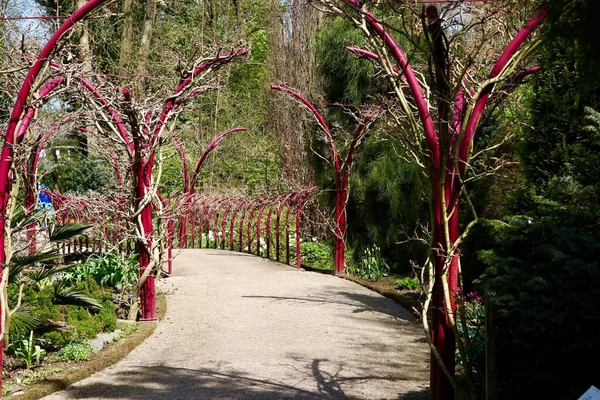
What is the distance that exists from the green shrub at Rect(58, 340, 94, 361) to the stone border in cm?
6

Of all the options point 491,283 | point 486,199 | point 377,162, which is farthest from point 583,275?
point 377,162

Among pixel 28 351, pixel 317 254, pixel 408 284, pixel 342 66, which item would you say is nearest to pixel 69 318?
pixel 28 351

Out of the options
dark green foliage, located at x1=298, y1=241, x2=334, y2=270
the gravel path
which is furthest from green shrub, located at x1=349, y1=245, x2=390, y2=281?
dark green foliage, located at x1=298, y1=241, x2=334, y2=270

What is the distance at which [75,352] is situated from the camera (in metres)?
7.11

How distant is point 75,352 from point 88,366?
0.99 feet

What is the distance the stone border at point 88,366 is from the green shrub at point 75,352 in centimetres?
6

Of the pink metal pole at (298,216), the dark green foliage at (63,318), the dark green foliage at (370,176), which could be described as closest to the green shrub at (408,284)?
the dark green foliage at (370,176)

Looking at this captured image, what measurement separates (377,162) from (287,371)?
Answer: 25.8 feet

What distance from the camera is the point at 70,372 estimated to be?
6.64m

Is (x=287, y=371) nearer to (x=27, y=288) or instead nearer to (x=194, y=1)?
(x=27, y=288)

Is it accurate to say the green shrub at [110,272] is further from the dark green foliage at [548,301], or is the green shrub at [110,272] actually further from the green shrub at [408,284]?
the dark green foliage at [548,301]

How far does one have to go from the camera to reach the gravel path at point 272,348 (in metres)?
6.34

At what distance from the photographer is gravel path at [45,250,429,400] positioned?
6344 mm

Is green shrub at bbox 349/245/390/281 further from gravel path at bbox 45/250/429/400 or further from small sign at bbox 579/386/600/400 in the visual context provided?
small sign at bbox 579/386/600/400
